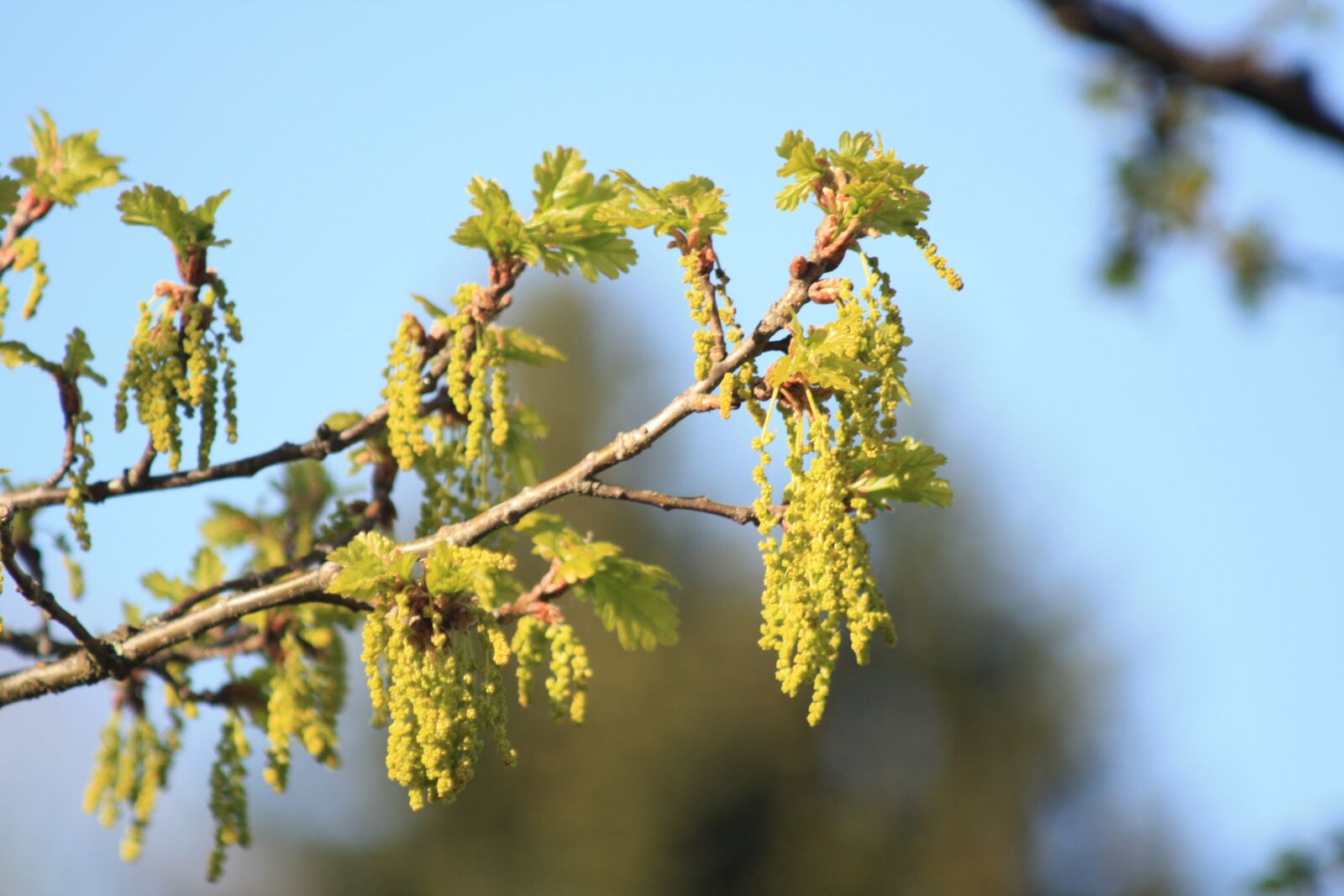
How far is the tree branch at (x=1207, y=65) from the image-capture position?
1199 millimetres

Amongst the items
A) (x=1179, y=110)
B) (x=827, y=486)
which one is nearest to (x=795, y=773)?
(x=827, y=486)

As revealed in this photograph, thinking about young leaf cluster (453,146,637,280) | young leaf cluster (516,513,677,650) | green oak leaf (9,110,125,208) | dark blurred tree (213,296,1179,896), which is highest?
dark blurred tree (213,296,1179,896)

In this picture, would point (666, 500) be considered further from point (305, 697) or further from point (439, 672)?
point (305, 697)

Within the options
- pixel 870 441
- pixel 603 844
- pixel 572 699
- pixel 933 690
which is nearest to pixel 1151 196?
pixel 870 441

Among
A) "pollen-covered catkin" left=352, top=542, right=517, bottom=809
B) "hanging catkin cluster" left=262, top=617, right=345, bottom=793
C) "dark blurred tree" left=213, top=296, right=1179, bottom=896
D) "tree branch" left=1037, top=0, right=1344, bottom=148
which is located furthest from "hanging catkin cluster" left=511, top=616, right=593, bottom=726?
"dark blurred tree" left=213, top=296, right=1179, bottom=896

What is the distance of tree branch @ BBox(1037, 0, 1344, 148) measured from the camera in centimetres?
120

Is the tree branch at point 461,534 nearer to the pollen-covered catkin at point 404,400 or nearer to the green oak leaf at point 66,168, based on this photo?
the pollen-covered catkin at point 404,400

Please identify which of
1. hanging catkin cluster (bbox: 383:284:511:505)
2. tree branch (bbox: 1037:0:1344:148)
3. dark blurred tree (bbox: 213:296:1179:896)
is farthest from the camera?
dark blurred tree (bbox: 213:296:1179:896)

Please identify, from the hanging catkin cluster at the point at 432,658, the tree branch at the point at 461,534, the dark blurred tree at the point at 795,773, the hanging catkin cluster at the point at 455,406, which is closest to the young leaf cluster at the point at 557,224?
the hanging catkin cluster at the point at 455,406

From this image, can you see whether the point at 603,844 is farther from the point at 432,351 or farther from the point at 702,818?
the point at 432,351

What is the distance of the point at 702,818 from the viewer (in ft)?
58.7

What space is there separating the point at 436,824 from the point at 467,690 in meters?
15.8

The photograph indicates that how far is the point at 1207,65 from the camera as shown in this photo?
1.22m

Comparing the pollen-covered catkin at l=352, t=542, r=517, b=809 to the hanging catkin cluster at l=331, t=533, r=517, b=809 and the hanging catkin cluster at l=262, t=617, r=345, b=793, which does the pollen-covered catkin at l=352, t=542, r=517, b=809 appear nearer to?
the hanging catkin cluster at l=331, t=533, r=517, b=809
